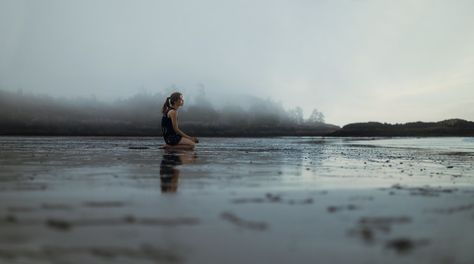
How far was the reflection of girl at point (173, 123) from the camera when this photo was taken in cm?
1925

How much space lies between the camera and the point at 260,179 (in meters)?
8.98

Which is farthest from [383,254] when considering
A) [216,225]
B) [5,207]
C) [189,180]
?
[189,180]

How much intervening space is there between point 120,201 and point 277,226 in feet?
7.41

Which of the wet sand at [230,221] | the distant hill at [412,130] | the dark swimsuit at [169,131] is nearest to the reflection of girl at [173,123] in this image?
the dark swimsuit at [169,131]

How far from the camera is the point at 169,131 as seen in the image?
19859 mm

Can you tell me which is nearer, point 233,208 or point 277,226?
point 277,226

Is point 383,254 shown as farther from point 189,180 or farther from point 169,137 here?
point 169,137

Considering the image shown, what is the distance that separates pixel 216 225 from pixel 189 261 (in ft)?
4.08

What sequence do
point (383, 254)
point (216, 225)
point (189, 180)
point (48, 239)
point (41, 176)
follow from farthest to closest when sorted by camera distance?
point (41, 176) → point (189, 180) → point (216, 225) → point (48, 239) → point (383, 254)

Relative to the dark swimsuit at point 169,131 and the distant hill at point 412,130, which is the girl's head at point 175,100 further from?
the distant hill at point 412,130

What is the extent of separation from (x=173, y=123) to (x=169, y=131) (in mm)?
675

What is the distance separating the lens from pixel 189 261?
319cm

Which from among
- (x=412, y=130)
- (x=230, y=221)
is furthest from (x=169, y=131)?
(x=412, y=130)

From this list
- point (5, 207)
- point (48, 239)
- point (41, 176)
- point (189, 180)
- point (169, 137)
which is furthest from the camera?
point (169, 137)
